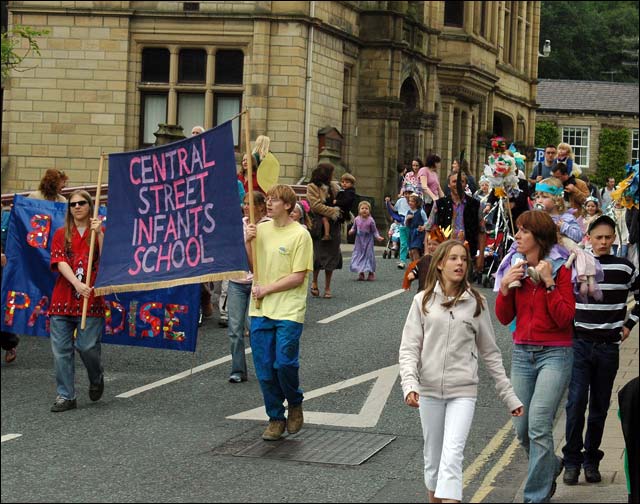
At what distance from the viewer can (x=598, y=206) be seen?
18.5 m

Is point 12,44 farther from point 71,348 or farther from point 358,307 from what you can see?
point 71,348

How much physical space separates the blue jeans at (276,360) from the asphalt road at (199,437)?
360 millimetres

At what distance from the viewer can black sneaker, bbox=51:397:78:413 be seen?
1122 centimetres

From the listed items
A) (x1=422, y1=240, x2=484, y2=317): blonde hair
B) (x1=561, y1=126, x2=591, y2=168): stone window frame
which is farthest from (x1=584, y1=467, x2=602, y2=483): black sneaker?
(x1=561, y1=126, x2=591, y2=168): stone window frame

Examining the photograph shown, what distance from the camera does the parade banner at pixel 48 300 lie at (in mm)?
12930

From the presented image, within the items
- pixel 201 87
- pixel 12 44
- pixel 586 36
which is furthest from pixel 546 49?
pixel 12 44

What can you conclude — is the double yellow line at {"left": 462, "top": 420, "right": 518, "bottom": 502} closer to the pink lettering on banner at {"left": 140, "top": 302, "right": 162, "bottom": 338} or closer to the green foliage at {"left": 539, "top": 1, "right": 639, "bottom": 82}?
the pink lettering on banner at {"left": 140, "top": 302, "right": 162, "bottom": 338}

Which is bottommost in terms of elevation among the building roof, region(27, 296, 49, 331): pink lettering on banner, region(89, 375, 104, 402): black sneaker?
region(89, 375, 104, 402): black sneaker

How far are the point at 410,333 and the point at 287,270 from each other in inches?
104

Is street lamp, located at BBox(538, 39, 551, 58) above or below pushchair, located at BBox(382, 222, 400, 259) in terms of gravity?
above

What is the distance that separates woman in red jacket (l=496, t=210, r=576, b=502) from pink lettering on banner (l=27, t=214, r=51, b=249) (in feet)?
22.4

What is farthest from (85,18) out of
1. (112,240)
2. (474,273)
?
(112,240)

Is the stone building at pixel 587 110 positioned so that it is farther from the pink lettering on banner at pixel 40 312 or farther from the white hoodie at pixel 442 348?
the white hoodie at pixel 442 348

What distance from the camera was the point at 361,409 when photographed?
11617 millimetres
